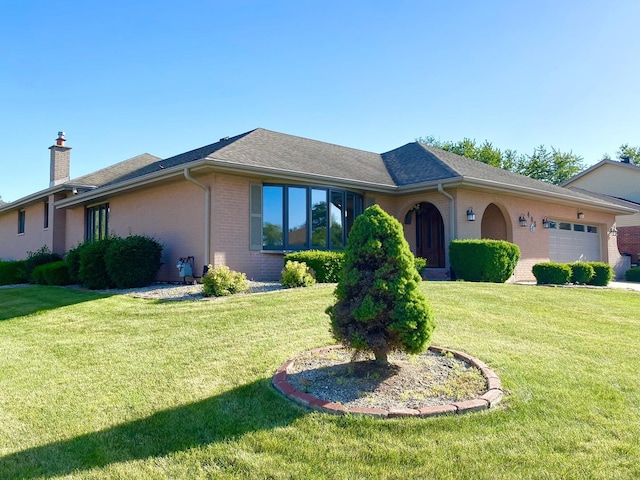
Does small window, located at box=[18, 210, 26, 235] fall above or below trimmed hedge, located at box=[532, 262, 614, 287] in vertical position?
above

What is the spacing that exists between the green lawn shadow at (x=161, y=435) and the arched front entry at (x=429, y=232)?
1326 centimetres

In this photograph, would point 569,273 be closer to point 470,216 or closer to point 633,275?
point 470,216

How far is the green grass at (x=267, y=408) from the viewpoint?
9.82 feet

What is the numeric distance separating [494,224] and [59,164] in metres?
18.2

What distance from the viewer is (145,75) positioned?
14.4 metres

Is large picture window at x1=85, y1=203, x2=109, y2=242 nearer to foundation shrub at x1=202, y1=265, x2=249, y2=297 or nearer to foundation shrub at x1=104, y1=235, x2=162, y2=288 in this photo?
foundation shrub at x1=104, y1=235, x2=162, y2=288

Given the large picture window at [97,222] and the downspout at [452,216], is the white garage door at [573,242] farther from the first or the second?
the large picture window at [97,222]

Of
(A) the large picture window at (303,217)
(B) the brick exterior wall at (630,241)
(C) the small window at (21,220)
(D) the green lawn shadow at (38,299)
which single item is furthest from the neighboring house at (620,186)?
(C) the small window at (21,220)

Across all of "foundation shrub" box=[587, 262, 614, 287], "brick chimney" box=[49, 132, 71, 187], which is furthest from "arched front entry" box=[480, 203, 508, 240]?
"brick chimney" box=[49, 132, 71, 187]

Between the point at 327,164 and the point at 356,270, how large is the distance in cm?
1019

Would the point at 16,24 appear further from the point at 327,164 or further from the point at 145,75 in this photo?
the point at 327,164

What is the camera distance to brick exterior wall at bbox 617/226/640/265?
23.9 m

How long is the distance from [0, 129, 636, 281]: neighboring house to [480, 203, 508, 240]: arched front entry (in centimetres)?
4

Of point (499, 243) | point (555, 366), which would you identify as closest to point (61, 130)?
point (499, 243)
